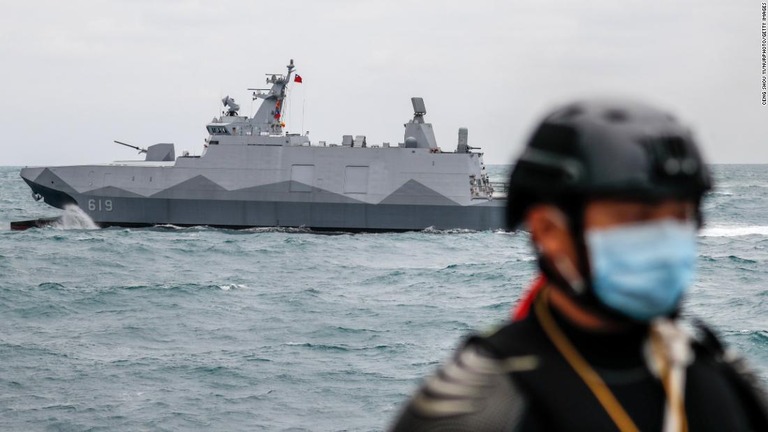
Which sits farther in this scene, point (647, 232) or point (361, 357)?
point (361, 357)

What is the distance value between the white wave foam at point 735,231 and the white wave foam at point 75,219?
26026 millimetres

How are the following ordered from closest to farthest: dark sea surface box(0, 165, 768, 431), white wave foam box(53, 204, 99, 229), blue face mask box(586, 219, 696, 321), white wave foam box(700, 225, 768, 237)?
blue face mask box(586, 219, 696, 321)
dark sea surface box(0, 165, 768, 431)
white wave foam box(53, 204, 99, 229)
white wave foam box(700, 225, 768, 237)

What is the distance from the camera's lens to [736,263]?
3438cm

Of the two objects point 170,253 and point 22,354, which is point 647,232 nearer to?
point 22,354

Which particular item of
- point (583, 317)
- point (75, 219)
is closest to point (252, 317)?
point (75, 219)

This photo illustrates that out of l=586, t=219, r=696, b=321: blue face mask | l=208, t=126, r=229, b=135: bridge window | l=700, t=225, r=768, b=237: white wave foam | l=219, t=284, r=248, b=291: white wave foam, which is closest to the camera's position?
l=586, t=219, r=696, b=321: blue face mask

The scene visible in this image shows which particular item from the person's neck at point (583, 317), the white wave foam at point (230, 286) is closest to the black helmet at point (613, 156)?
the person's neck at point (583, 317)

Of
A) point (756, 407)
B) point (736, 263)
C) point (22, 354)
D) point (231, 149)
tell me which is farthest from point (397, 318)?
point (756, 407)

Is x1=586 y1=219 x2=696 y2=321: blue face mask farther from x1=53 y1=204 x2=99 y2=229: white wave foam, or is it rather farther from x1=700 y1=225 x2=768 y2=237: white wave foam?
x1=700 y1=225 x2=768 y2=237: white wave foam

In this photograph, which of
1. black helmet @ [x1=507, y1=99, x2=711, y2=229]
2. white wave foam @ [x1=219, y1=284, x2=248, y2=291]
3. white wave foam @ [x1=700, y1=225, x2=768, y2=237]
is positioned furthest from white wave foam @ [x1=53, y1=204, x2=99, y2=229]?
black helmet @ [x1=507, y1=99, x2=711, y2=229]

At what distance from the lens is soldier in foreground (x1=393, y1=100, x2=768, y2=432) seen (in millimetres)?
1432

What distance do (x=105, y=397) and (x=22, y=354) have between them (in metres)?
4.30

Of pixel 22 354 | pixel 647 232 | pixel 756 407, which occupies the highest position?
pixel 647 232

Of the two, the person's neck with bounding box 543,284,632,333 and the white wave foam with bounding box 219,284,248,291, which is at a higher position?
the person's neck with bounding box 543,284,632,333
